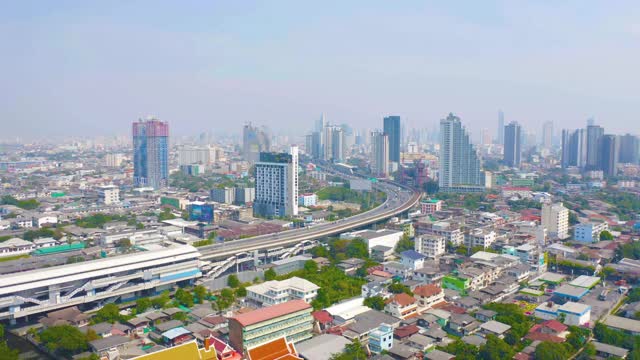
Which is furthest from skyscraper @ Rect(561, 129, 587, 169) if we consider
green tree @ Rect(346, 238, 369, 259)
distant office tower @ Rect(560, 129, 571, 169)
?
green tree @ Rect(346, 238, 369, 259)

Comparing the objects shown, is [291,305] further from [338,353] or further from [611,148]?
[611,148]

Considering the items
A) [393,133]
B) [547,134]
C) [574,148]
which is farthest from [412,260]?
[547,134]

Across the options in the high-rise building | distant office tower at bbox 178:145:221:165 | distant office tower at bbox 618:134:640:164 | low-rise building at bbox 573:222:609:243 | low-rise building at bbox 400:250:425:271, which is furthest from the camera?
distant office tower at bbox 178:145:221:165

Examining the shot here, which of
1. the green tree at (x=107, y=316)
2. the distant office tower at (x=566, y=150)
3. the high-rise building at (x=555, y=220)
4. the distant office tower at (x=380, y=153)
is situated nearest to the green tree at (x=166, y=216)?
the green tree at (x=107, y=316)

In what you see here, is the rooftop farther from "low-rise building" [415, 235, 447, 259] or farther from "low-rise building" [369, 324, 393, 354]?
"low-rise building" [415, 235, 447, 259]

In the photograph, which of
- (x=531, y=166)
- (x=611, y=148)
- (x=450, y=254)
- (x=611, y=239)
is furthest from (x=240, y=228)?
(x=531, y=166)

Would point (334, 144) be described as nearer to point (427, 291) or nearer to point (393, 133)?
point (393, 133)
